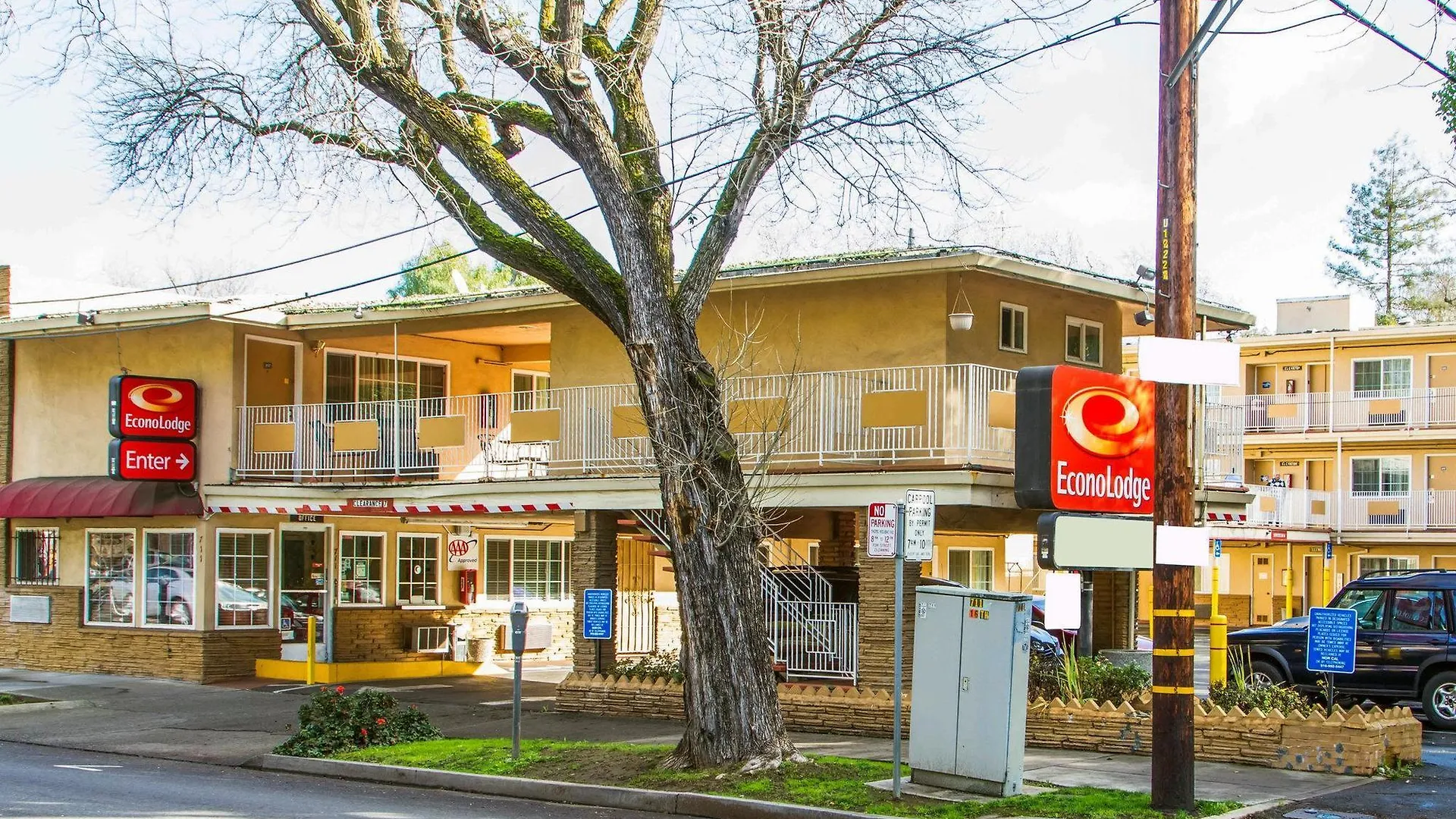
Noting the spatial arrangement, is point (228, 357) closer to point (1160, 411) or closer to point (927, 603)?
point (927, 603)

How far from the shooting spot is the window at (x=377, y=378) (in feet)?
84.9

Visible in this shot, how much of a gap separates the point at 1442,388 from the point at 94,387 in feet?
114

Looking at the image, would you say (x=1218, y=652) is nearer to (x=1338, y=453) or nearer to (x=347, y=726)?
(x=347, y=726)

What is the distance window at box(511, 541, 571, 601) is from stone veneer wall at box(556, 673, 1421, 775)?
9.85 metres

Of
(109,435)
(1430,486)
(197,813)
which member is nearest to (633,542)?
(109,435)

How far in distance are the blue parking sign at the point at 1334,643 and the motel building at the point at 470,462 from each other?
11.7 feet

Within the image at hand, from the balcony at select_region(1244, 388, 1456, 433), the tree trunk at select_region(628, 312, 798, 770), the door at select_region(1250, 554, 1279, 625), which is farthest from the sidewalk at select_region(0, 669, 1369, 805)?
the door at select_region(1250, 554, 1279, 625)

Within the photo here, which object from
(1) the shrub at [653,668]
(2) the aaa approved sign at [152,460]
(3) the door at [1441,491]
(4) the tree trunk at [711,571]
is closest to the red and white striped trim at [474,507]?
(1) the shrub at [653,668]

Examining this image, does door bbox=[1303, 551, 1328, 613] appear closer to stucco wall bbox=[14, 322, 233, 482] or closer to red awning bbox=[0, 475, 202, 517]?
stucco wall bbox=[14, 322, 233, 482]

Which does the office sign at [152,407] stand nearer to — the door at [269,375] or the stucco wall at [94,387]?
the stucco wall at [94,387]

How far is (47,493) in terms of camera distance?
2467 cm

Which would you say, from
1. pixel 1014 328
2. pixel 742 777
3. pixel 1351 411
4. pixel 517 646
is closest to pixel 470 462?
pixel 1014 328

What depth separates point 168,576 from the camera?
2486 cm

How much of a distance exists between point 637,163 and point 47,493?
48.5 feet
